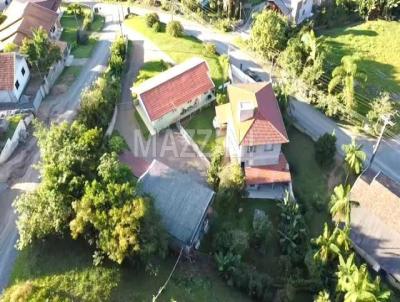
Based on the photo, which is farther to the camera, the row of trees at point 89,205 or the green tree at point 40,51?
the green tree at point 40,51

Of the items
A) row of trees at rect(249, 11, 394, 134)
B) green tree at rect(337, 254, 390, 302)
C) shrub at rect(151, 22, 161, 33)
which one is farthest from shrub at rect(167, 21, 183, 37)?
green tree at rect(337, 254, 390, 302)

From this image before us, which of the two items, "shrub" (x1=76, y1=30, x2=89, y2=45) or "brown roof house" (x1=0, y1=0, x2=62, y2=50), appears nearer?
"brown roof house" (x1=0, y1=0, x2=62, y2=50)

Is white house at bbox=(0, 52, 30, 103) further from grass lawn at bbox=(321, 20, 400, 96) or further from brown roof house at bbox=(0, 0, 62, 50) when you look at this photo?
grass lawn at bbox=(321, 20, 400, 96)

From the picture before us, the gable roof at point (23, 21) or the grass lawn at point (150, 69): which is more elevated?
the gable roof at point (23, 21)

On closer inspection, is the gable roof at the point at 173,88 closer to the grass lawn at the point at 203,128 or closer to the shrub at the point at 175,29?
the grass lawn at the point at 203,128

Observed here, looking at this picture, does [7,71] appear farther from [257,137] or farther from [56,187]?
[257,137]

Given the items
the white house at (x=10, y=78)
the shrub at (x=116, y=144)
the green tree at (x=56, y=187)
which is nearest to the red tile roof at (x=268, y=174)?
the shrub at (x=116, y=144)
